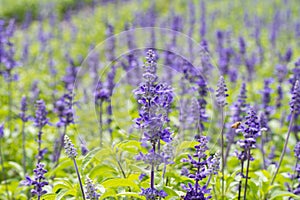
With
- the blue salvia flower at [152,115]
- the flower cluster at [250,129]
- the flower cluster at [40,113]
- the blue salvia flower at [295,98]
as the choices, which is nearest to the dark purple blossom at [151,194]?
the blue salvia flower at [152,115]

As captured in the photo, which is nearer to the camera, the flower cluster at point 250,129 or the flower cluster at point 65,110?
the flower cluster at point 250,129

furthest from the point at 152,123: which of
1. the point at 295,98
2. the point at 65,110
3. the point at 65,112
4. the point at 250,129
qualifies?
the point at 65,110

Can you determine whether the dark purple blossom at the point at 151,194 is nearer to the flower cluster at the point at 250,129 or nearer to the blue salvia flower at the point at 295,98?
the flower cluster at the point at 250,129

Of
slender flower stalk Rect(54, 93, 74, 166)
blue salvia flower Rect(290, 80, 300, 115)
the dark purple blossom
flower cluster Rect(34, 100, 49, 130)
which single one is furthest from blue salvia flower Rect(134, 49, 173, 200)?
slender flower stalk Rect(54, 93, 74, 166)

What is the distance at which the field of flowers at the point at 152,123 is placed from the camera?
2914 mm

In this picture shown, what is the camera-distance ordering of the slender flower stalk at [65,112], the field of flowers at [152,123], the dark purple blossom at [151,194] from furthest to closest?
the slender flower stalk at [65,112] → the field of flowers at [152,123] → the dark purple blossom at [151,194]

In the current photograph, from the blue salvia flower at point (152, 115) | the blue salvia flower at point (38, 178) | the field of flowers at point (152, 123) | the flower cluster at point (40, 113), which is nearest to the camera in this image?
the blue salvia flower at point (152, 115)

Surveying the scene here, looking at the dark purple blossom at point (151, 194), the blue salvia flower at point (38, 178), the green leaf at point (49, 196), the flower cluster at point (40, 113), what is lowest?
the green leaf at point (49, 196)

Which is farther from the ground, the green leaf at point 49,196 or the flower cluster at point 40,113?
the flower cluster at point 40,113

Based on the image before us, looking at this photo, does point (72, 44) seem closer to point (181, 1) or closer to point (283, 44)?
point (283, 44)

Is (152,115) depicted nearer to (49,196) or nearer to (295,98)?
(49,196)

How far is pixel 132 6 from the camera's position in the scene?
59.5ft

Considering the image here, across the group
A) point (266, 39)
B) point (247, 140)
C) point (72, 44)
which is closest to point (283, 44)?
point (266, 39)

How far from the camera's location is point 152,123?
2.52m
